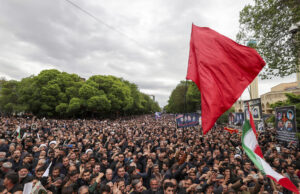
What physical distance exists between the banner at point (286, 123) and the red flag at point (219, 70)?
8440 millimetres

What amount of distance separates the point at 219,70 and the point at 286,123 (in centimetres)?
962

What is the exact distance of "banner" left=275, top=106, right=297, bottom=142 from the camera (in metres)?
10.1

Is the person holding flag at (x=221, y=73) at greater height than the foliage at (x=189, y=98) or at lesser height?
lesser

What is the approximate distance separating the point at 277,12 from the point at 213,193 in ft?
37.4

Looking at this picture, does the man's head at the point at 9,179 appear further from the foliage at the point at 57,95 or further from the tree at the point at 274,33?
the foliage at the point at 57,95

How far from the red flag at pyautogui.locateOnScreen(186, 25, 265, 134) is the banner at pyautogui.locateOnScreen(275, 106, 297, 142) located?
844 cm

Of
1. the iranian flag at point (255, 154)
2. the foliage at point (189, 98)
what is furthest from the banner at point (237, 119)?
the foliage at point (189, 98)

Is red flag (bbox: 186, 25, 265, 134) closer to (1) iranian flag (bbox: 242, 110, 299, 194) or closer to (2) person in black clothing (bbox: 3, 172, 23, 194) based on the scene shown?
(1) iranian flag (bbox: 242, 110, 299, 194)

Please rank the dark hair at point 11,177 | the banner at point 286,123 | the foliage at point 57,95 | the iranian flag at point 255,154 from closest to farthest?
1. the iranian flag at point 255,154
2. the dark hair at point 11,177
3. the banner at point 286,123
4. the foliage at point 57,95

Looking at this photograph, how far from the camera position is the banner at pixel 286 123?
10125mm

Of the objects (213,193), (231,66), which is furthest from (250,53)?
(213,193)

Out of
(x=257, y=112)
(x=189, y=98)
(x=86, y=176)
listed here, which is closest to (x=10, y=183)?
(x=86, y=176)

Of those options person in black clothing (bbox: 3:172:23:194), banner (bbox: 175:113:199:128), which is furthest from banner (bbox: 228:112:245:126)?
person in black clothing (bbox: 3:172:23:194)

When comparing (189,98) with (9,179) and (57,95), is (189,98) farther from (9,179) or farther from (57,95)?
(9,179)
